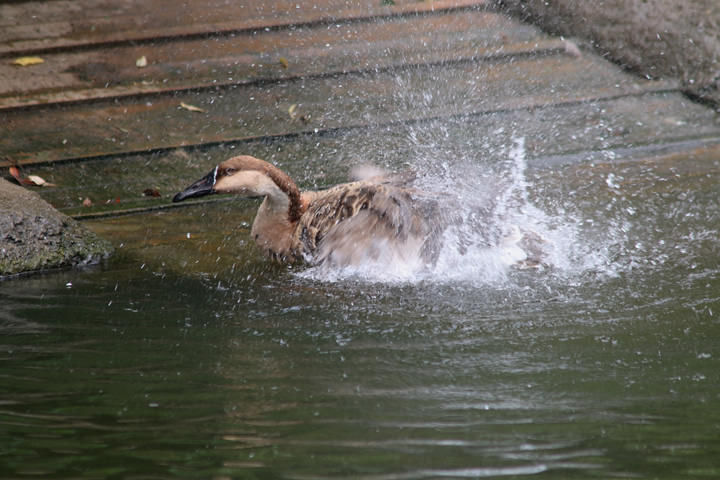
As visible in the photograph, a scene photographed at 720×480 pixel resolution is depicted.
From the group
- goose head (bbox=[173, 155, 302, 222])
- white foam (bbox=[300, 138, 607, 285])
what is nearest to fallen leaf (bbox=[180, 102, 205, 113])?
goose head (bbox=[173, 155, 302, 222])

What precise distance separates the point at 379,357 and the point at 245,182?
2430mm

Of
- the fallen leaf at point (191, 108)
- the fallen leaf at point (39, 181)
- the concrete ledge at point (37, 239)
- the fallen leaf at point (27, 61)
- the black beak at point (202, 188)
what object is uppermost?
the fallen leaf at point (27, 61)

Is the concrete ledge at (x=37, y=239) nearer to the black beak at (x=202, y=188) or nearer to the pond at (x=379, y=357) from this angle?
the pond at (x=379, y=357)

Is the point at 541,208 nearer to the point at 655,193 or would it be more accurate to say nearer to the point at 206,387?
the point at 655,193

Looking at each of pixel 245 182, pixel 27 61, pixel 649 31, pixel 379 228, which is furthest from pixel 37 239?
pixel 649 31

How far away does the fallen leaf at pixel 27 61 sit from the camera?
25.8ft

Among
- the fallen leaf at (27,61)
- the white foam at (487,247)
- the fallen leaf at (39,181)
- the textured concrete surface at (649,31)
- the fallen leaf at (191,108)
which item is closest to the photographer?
the white foam at (487,247)

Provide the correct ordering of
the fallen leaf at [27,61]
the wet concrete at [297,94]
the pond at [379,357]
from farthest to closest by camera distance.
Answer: the fallen leaf at [27,61]
the wet concrete at [297,94]
the pond at [379,357]

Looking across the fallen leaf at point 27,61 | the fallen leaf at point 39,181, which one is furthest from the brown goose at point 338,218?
the fallen leaf at point 27,61

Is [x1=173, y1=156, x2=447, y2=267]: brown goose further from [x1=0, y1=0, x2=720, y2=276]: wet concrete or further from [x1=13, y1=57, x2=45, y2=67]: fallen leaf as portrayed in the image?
[x1=13, y1=57, x2=45, y2=67]: fallen leaf

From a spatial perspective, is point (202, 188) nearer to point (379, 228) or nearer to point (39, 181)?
point (379, 228)

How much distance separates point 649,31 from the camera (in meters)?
8.82

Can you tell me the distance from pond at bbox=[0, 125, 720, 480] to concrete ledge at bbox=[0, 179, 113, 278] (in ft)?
0.64

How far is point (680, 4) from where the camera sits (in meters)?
8.75
